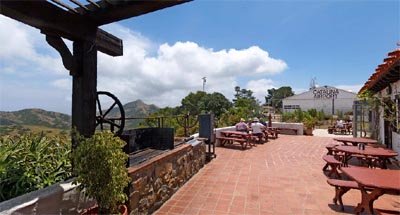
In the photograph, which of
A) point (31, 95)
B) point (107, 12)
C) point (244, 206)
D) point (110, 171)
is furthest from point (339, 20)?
point (31, 95)

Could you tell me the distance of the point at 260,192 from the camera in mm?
3939

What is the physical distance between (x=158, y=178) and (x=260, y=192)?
1830 mm

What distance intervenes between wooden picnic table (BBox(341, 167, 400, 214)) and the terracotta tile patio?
14.1 inches

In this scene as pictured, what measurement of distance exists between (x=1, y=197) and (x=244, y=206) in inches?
115

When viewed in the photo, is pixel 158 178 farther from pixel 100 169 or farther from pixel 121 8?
pixel 121 8

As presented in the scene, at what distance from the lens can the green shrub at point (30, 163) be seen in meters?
2.22

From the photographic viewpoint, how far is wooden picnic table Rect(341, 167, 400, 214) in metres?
2.69

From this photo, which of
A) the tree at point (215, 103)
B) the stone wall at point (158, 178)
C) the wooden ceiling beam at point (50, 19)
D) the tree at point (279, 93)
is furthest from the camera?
the tree at point (279, 93)

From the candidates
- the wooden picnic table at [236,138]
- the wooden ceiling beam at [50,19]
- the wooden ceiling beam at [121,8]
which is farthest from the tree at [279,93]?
the wooden ceiling beam at [50,19]

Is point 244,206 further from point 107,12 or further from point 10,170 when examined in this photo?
point 107,12

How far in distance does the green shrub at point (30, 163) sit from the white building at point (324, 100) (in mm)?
34017

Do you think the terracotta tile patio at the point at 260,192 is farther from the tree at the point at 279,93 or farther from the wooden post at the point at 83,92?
the tree at the point at 279,93

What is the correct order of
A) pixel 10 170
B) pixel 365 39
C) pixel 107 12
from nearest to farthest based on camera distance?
pixel 10 170 → pixel 107 12 → pixel 365 39

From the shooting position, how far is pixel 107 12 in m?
2.50
